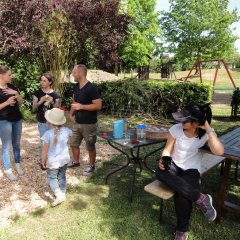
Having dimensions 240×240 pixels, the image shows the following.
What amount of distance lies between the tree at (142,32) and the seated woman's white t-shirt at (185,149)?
27.1 meters

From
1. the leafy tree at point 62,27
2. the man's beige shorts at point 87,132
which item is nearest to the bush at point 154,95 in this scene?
the leafy tree at point 62,27

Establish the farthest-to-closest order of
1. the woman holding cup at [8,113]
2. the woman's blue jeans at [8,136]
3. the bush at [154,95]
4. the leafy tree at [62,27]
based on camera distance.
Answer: the bush at [154,95], the leafy tree at [62,27], the woman's blue jeans at [8,136], the woman holding cup at [8,113]

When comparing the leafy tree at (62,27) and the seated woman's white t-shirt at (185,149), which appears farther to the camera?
the leafy tree at (62,27)

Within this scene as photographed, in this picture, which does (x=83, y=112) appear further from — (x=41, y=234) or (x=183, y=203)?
(x=183, y=203)

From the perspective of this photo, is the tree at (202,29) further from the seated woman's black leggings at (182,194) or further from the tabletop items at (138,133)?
the seated woman's black leggings at (182,194)

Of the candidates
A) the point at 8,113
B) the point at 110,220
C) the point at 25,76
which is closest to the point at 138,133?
the point at 110,220

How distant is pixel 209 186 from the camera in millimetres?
4391

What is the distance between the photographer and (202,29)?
26.4 metres

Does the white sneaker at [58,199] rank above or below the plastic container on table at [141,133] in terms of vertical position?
below

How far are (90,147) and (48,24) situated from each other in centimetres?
613

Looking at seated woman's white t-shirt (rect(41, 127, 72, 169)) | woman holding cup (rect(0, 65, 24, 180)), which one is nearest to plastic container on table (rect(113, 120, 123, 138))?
seated woman's white t-shirt (rect(41, 127, 72, 169))

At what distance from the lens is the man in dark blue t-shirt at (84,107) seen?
14.4ft

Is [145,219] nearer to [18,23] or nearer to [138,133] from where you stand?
[138,133]

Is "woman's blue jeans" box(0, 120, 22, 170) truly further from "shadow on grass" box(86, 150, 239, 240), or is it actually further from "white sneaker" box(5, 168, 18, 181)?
"shadow on grass" box(86, 150, 239, 240)
